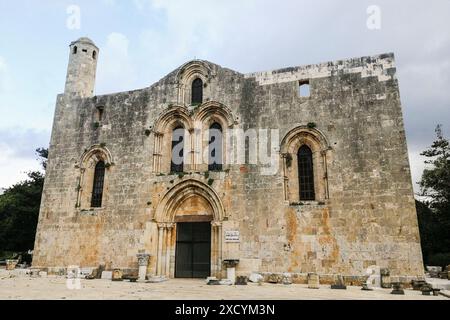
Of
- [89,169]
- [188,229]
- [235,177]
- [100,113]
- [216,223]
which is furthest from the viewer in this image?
[100,113]

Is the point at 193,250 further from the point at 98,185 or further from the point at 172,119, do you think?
the point at 172,119

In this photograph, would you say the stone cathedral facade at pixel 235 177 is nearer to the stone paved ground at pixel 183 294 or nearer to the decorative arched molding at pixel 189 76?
the decorative arched molding at pixel 189 76

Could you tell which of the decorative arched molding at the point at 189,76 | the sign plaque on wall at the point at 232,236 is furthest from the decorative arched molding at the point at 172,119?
the sign plaque on wall at the point at 232,236

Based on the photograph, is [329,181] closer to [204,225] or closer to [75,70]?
[204,225]

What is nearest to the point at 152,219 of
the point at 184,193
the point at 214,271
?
the point at 184,193

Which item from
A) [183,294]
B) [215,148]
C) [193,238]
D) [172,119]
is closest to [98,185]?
[172,119]

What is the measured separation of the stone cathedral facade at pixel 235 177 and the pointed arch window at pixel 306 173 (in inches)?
1.7

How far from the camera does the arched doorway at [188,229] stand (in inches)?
606

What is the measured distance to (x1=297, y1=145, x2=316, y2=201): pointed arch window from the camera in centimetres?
1466

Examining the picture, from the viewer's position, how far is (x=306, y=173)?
49.0 ft

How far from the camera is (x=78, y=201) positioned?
17312 mm

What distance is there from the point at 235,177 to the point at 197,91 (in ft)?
16.4

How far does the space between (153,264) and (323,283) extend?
720cm

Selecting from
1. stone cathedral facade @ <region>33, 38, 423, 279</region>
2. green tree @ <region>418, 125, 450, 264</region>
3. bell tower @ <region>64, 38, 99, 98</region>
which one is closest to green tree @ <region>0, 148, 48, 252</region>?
stone cathedral facade @ <region>33, 38, 423, 279</region>
